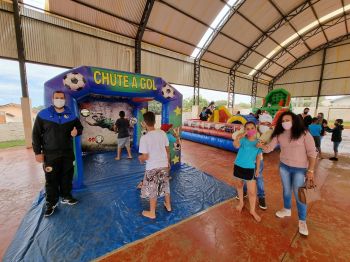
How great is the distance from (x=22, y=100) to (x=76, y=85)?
5.76 metres

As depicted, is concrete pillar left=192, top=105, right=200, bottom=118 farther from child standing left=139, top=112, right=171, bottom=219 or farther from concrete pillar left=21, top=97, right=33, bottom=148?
child standing left=139, top=112, right=171, bottom=219

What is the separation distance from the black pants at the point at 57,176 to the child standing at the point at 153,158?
1315 mm

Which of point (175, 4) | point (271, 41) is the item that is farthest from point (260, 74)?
point (175, 4)

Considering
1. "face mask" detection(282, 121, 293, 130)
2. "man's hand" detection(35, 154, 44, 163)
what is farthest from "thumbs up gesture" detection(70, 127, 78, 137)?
"face mask" detection(282, 121, 293, 130)

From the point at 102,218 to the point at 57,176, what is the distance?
979 millimetres

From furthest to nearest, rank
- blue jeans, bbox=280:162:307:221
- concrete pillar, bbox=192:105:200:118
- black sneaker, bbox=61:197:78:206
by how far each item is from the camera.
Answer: concrete pillar, bbox=192:105:200:118 → black sneaker, bbox=61:197:78:206 → blue jeans, bbox=280:162:307:221

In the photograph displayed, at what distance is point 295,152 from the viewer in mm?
2217

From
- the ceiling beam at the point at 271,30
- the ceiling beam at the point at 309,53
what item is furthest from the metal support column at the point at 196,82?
Answer: the ceiling beam at the point at 309,53

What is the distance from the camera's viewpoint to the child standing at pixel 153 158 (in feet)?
7.76

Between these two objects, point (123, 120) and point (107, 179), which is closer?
point (107, 179)

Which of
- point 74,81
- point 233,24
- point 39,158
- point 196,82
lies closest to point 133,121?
point 74,81

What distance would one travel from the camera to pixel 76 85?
3033mm

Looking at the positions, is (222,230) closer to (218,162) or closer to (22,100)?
(218,162)

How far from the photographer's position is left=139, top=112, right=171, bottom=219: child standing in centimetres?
237
